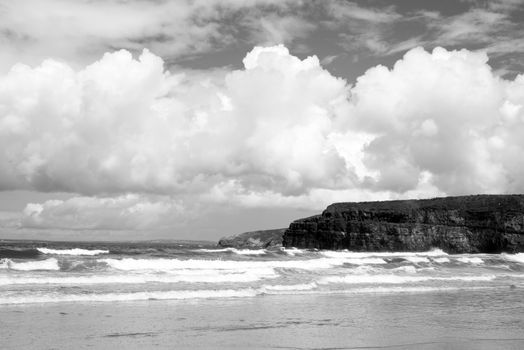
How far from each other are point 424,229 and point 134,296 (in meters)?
70.3

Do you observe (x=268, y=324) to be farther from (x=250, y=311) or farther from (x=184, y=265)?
(x=184, y=265)

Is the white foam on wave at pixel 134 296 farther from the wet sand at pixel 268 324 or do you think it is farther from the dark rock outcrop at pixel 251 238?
the dark rock outcrop at pixel 251 238

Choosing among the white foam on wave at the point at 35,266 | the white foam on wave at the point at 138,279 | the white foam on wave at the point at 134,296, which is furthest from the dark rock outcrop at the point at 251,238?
the white foam on wave at the point at 134,296

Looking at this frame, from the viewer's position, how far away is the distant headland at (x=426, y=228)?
84.6 meters

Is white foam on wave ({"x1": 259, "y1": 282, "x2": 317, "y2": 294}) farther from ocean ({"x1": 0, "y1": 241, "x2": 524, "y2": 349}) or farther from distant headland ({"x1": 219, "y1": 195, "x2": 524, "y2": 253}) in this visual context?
distant headland ({"x1": 219, "y1": 195, "x2": 524, "y2": 253})

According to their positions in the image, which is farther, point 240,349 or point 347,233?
point 347,233

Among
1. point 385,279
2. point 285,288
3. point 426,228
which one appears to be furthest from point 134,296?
A: point 426,228

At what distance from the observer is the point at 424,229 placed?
86500 mm

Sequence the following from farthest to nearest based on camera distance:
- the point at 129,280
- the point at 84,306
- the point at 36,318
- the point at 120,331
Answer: the point at 129,280, the point at 84,306, the point at 36,318, the point at 120,331

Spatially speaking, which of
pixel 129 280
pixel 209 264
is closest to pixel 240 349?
pixel 129 280

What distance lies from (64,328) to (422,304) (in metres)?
13.5

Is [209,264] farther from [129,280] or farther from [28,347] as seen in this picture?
[28,347]

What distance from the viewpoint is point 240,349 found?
43.1 feet

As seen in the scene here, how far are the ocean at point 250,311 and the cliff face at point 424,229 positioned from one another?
167 feet
